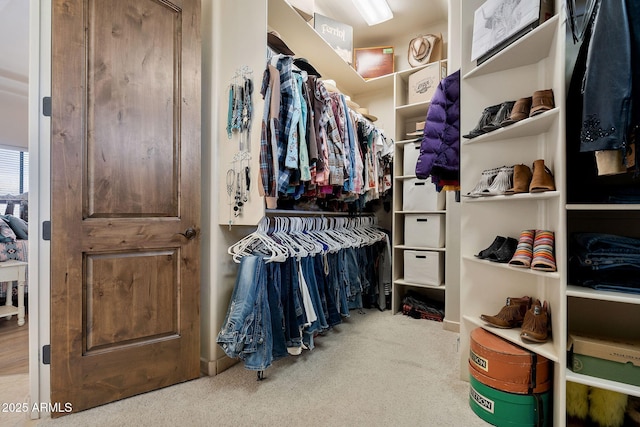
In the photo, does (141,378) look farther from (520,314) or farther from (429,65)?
(429,65)

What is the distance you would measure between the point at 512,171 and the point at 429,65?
2.01 m

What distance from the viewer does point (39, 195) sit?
4.84 feet

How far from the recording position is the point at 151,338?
1721 mm

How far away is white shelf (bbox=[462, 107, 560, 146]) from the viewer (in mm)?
1318

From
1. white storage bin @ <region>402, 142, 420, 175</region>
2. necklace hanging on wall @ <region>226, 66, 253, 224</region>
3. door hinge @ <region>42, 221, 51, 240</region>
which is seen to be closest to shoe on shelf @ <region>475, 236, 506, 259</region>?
necklace hanging on wall @ <region>226, 66, 253, 224</region>

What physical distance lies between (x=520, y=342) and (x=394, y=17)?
3409 millimetres

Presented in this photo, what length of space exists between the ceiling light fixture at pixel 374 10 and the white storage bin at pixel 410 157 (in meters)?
1.44

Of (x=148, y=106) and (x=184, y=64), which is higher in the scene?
(x=184, y=64)

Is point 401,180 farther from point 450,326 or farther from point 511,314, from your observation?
point 511,314

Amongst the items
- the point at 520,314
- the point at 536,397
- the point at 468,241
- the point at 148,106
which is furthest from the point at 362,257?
the point at 148,106

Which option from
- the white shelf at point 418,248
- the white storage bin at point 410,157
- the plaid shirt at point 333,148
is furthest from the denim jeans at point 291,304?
the white storage bin at point 410,157

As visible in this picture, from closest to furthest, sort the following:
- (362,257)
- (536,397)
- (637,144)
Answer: (637,144), (536,397), (362,257)

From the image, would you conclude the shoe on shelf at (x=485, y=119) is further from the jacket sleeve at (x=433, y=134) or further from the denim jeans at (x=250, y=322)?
the denim jeans at (x=250, y=322)

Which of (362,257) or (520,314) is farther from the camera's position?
(362,257)
